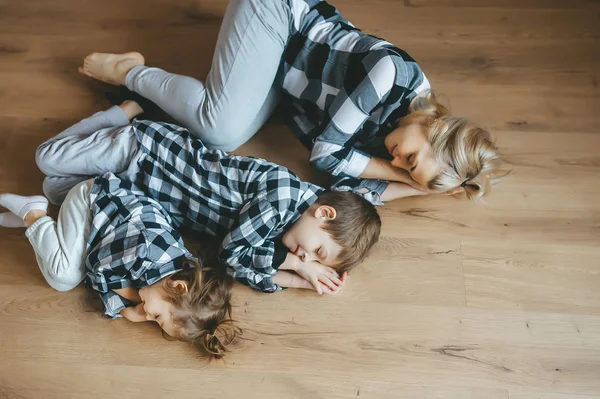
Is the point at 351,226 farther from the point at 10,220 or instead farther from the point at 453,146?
the point at 10,220

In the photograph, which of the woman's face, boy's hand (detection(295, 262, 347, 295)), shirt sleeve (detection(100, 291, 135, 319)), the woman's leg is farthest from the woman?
shirt sleeve (detection(100, 291, 135, 319))

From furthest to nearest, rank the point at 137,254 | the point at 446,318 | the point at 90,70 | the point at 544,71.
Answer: the point at 544,71, the point at 90,70, the point at 446,318, the point at 137,254

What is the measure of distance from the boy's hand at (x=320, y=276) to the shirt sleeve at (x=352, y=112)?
226 mm

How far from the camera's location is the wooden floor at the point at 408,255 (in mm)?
1215

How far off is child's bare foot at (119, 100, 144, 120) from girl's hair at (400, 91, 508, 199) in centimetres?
65

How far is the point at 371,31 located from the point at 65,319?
1.11m

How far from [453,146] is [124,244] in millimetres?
726

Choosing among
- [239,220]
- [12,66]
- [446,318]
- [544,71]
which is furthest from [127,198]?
[544,71]

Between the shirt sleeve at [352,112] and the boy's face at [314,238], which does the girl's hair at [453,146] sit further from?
the boy's face at [314,238]

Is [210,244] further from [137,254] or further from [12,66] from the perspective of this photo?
[12,66]

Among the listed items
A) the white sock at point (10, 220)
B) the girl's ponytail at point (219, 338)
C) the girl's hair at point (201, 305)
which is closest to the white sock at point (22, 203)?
the white sock at point (10, 220)

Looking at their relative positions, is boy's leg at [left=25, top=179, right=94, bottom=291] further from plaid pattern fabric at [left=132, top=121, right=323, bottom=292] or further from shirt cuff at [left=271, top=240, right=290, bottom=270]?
shirt cuff at [left=271, top=240, right=290, bottom=270]

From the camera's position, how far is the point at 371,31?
1620 millimetres

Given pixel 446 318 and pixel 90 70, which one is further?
pixel 90 70
